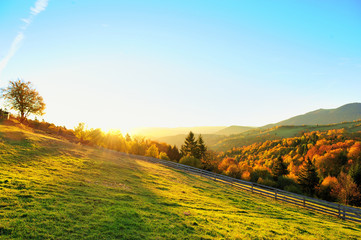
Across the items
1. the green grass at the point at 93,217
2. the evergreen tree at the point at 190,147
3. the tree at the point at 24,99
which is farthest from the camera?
the evergreen tree at the point at 190,147

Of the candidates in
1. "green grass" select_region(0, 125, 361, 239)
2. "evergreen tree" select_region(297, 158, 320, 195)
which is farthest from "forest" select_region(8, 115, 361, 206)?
"green grass" select_region(0, 125, 361, 239)

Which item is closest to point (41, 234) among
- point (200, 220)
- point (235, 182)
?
A: point (200, 220)

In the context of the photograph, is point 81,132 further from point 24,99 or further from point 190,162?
point 190,162

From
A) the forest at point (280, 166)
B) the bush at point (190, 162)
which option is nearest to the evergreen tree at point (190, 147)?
the forest at point (280, 166)

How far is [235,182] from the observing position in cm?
3438

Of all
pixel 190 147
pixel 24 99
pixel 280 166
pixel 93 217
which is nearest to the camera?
pixel 93 217

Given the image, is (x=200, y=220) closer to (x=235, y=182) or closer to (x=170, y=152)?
(x=235, y=182)

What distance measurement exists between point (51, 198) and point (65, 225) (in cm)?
348

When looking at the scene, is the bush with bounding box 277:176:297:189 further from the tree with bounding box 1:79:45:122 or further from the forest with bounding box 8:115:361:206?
the tree with bounding box 1:79:45:122

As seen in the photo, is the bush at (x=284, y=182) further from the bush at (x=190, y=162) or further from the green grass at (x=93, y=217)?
the green grass at (x=93, y=217)

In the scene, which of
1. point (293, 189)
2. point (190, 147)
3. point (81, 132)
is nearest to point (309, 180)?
point (293, 189)

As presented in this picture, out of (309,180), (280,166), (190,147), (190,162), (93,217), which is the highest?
(93,217)

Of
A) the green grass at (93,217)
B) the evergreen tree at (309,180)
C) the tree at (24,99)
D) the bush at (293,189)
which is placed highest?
the tree at (24,99)

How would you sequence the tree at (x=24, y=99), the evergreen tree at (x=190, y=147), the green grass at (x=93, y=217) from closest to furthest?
1. the green grass at (x=93, y=217)
2. the tree at (x=24, y=99)
3. the evergreen tree at (x=190, y=147)
